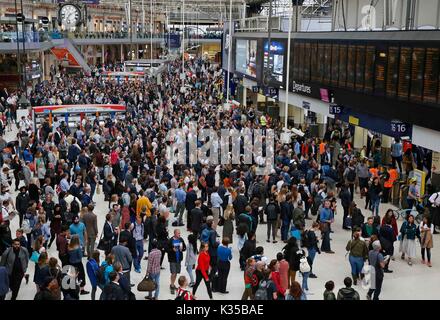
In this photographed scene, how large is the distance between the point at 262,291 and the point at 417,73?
10363mm

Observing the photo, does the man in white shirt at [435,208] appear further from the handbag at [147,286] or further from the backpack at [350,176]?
the handbag at [147,286]

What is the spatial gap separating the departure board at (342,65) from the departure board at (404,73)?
4.02 m

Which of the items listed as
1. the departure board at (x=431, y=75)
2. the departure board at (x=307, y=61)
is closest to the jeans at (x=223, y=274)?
the departure board at (x=431, y=75)

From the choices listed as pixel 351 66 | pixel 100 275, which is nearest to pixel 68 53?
pixel 351 66

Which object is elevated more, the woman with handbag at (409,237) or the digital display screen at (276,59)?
the digital display screen at (276,59)

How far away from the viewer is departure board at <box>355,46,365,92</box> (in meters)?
21.4

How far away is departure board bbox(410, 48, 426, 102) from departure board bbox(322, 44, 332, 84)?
6299 mm

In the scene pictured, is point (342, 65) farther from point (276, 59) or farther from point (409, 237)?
point (409, 237)

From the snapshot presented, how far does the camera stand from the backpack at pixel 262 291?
9898mm

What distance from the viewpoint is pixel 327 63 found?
2458cm

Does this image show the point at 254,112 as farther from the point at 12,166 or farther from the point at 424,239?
the point at 424,239

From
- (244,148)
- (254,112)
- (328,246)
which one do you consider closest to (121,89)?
(254,112)

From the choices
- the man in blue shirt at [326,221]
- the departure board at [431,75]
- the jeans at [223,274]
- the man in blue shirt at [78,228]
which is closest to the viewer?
the jeans at [223,274]
